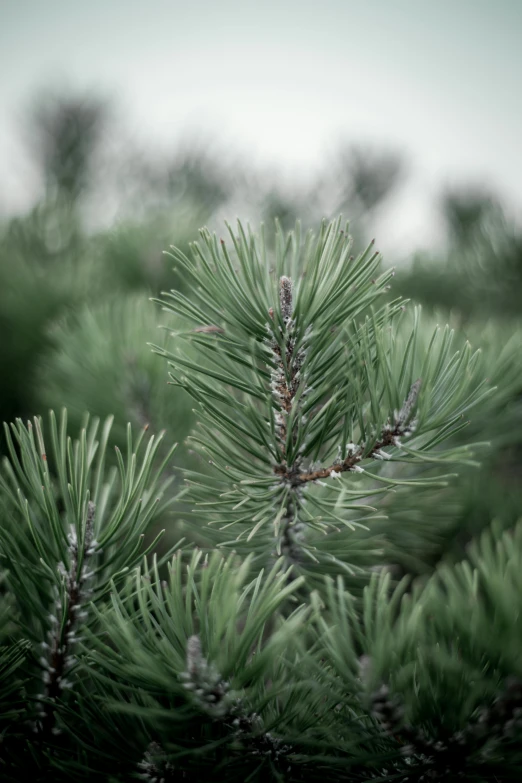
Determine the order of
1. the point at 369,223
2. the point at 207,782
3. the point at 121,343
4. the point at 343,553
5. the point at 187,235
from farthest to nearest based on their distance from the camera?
the point at 369,223 < the point at 187,235 < the point at 121,343 < the point at 343,553 < the point at 207,782

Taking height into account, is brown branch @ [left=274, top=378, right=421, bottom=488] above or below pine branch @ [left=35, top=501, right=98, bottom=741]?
above

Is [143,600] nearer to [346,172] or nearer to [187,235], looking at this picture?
[187,235]

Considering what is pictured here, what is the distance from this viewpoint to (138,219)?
2.29ft

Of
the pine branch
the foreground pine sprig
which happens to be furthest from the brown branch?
the pine branch

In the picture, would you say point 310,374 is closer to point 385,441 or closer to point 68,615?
point 385,441

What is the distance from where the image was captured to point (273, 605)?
19cm

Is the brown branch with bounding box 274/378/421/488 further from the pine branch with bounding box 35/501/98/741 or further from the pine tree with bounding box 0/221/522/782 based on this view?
the pine branch with bounding box 35/501/98/741

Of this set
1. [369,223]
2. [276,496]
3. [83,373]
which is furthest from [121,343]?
[369,223]

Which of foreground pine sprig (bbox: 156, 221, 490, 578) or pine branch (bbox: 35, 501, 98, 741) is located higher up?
foreground pine sprig (bbox: 156, 221, 490, 578)

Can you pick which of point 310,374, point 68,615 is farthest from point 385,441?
point 68,615

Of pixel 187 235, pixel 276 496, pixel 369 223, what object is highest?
pixel 369 223

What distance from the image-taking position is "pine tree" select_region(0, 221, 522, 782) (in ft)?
0.60

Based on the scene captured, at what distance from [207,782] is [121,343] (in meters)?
0.34

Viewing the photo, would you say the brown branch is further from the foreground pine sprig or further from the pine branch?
the pine branch
